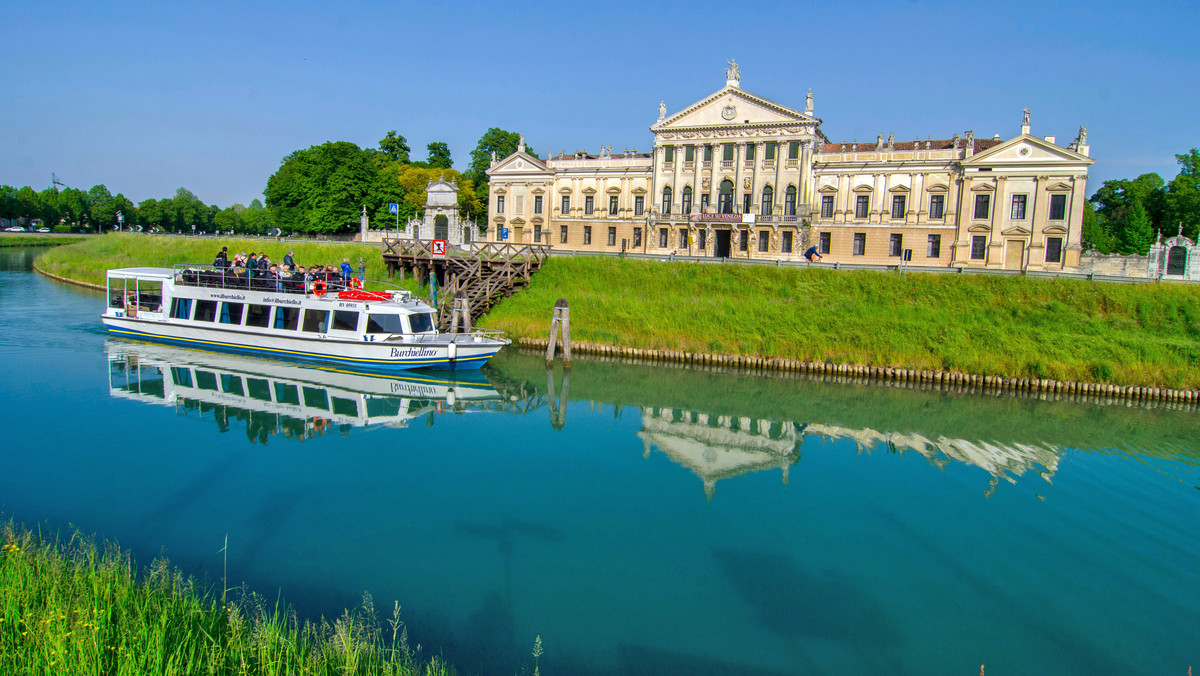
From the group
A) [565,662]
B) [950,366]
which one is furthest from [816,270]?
[565,662]

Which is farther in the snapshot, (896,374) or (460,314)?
(460,314)

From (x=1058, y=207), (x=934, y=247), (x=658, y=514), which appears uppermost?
(x=1058, y=207)

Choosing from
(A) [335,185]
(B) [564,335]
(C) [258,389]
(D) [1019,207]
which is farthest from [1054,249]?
(A) [335,185]

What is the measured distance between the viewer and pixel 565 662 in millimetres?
9172

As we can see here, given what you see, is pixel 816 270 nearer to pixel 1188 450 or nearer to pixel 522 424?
pixel 1188 450

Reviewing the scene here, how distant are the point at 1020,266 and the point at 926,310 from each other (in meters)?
16.5

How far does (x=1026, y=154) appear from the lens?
138 feet

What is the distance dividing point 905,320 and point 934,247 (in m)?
18.0

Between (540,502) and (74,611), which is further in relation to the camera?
(540,502)

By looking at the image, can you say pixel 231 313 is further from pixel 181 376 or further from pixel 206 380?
pixel 206 380

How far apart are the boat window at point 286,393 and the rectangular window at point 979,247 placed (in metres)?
41.0

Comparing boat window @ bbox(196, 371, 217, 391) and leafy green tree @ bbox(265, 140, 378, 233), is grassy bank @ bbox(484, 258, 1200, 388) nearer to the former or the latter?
boat window @ bbox(196, 371, 217, 391)

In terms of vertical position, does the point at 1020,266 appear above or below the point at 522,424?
above

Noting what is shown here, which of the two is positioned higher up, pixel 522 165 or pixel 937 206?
pixel 522 165
